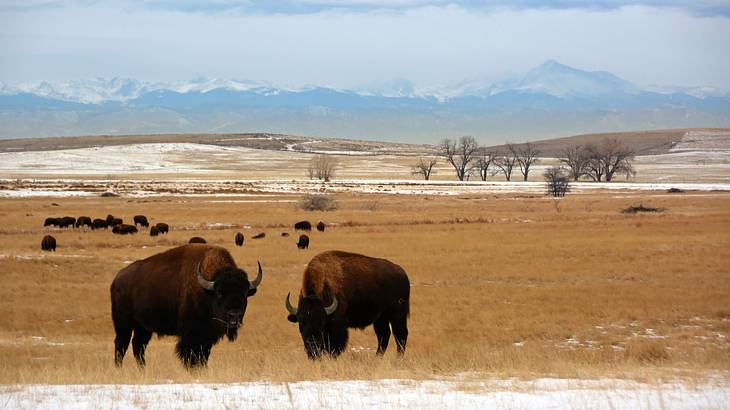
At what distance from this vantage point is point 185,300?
10.8 metres

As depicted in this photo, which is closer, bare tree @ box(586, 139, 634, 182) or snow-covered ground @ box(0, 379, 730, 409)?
snow-covered ground @ box(0, 379, 730, 409)

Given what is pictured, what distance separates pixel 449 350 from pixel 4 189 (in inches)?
2753

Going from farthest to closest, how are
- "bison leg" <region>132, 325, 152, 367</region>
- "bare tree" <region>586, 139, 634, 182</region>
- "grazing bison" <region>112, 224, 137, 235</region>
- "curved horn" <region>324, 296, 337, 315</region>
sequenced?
"bare tree" <region>586, 139, 634, 182</region>, "grazing bison" <region>112, 224, 137, 235</region>, "bison leg" <region>132, 325, 152, 367</region>, "curved horn" <region>324, 296, 337, 315</region>

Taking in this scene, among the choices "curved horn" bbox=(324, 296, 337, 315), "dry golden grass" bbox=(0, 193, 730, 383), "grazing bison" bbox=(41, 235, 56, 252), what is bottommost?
"dry golden grass" bbox=(0, 193, 730, 383)

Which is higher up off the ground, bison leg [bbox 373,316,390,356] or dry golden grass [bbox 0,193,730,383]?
bison leg [bbox 373,316,390,356]

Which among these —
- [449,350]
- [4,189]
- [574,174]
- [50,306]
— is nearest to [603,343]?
[449,350]

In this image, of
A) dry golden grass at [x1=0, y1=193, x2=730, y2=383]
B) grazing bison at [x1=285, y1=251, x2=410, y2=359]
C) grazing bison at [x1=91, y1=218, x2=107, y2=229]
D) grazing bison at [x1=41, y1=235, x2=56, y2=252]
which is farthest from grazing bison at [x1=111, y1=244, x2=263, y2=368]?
grazing bison at [x1=91, y1=218, x2=107, y2=229]

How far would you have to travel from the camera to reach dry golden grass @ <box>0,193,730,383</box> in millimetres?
10727

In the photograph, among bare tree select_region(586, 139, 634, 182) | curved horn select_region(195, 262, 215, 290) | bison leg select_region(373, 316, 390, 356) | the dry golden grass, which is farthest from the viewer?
bare tree select_region(586, 139, 634, 182)

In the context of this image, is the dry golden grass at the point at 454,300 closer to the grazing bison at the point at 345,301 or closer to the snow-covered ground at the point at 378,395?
the grazing bison at the point at 345,301

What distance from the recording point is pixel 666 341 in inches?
607

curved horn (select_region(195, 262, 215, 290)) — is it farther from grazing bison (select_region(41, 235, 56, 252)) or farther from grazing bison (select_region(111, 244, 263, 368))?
grazing bison (select_region(41, 235, 56, 252))

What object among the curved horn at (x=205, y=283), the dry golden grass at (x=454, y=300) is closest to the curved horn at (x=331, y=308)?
the dry golden grass at (x=454, y=300)

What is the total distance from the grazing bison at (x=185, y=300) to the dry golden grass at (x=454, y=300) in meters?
0.42
